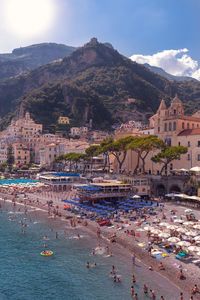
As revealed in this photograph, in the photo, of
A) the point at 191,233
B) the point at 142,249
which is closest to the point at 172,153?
the point at 191,233

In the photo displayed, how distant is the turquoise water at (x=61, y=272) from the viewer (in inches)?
1164

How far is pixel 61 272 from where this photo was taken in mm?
34094

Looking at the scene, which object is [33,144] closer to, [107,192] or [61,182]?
[61,182]

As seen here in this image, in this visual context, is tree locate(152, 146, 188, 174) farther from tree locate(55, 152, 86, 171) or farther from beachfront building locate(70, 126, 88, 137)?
beachfront building locate(70, 126, 88, 137)

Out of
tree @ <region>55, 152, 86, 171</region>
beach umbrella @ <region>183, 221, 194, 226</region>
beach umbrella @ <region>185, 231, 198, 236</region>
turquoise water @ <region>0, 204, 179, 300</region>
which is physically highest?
tree @ <region>55, 152, 86, 171</region>

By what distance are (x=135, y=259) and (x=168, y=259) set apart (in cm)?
332

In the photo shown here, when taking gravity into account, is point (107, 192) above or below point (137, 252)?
above

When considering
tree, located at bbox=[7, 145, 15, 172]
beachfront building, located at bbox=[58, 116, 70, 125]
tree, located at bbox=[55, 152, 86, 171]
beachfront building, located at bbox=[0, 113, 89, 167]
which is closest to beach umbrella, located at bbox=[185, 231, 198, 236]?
tree, located at bbox=[55, 152, 86, 171]

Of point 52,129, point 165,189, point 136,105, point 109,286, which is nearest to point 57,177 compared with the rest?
point 165,189

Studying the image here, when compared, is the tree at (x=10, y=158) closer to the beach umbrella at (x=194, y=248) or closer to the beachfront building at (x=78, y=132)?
the beachfront building at (x=78, y=132)

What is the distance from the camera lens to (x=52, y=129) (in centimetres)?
16400

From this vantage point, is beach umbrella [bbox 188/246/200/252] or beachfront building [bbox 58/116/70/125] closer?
beach umbrella [bbox 188/246/200/252]

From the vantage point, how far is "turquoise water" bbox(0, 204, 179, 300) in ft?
97.0

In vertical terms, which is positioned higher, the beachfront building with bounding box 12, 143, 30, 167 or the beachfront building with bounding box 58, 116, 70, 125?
the beachfront building with bounding box 58, 116, 70, 125
